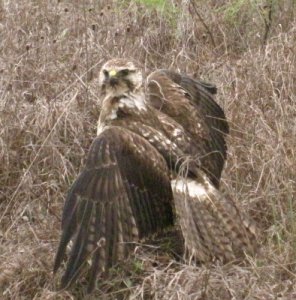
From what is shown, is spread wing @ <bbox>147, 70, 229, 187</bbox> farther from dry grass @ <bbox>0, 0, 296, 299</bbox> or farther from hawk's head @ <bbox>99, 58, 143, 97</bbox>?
hawk's head @ <bbox>99, 58, 143, 97</bbox>

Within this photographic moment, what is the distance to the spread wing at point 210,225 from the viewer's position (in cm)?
587

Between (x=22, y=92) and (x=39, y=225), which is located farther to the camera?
(x=22, y=92)

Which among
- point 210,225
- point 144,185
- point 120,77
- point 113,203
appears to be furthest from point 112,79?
point 210,225

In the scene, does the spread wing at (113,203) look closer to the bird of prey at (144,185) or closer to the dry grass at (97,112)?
the bird of prey at (144,185)

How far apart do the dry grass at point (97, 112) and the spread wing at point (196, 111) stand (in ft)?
0.62

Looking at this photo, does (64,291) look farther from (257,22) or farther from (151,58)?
(257,22)

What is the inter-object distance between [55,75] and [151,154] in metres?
2.25

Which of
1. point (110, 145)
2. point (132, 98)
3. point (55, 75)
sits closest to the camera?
point (110, 145)

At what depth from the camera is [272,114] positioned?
743 cm

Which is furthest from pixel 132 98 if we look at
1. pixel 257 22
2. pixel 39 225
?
pixel 257 22

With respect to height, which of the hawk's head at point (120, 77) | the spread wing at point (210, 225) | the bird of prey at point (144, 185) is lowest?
the spread wing at point (210, 225)

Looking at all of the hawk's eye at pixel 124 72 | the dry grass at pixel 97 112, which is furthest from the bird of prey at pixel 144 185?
the dry grass at pixel 97 112

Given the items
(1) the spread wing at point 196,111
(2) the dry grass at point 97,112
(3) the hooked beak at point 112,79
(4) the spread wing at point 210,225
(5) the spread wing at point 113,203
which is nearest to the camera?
(5) the spread wing at point 113,203

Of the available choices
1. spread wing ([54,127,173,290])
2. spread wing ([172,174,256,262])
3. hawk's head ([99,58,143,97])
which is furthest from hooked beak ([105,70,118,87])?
spread wing ([172,174,256,262])
